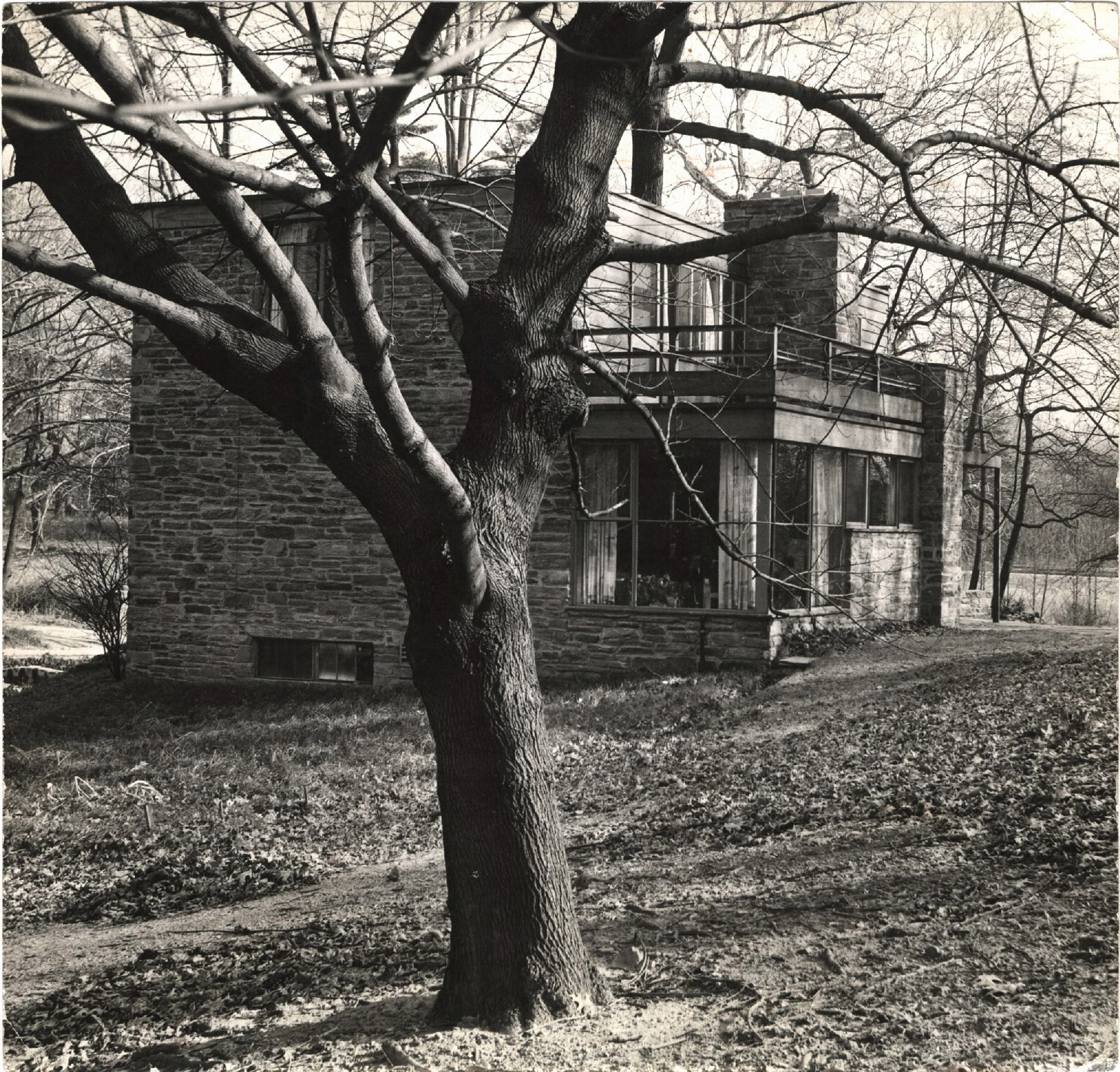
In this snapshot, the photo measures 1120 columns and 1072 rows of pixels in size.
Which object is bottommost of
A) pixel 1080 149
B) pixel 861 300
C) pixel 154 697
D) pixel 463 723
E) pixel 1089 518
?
pixel 154 697

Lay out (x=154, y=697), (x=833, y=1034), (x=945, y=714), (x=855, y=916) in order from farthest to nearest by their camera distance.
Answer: (x=154, y=697) < (x=945, y=714) < (x=855, y=916) < (x=833, y=1034)

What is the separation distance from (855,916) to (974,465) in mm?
15875

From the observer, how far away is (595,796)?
9.62m

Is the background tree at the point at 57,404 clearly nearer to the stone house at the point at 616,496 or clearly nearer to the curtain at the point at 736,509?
the stone house at the point at 616,496

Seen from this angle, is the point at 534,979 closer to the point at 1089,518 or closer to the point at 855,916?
the point at 855,916

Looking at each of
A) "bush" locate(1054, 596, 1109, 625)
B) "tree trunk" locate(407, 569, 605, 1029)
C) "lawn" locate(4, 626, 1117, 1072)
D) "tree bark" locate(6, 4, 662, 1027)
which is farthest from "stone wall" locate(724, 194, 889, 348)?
"tree trunk" locate(407, 569, 605, 1029)

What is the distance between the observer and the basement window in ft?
54.2

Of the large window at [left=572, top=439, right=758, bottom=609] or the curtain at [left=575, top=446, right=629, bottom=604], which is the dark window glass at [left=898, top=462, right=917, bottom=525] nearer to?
the large window at [left=572, top=439, right=758, bottom=609]

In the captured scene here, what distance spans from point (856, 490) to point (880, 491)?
825 mm

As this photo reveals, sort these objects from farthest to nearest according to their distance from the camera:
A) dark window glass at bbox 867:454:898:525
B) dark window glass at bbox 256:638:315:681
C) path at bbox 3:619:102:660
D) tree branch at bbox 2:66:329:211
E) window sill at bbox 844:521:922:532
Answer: path at bbox 3:619:102:660
dark window glass at bbox 867:454:898:525
window sill at bbox 844:521:922:532
dark window glass at bbox 256:638:315:681
tree branch at bbox 2:66:329:211

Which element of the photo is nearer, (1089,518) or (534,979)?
(534,979)

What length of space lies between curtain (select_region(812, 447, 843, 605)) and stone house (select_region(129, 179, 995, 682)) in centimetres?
4

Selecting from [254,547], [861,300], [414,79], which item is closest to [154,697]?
[254,547]

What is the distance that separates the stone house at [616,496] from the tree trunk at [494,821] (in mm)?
9671
